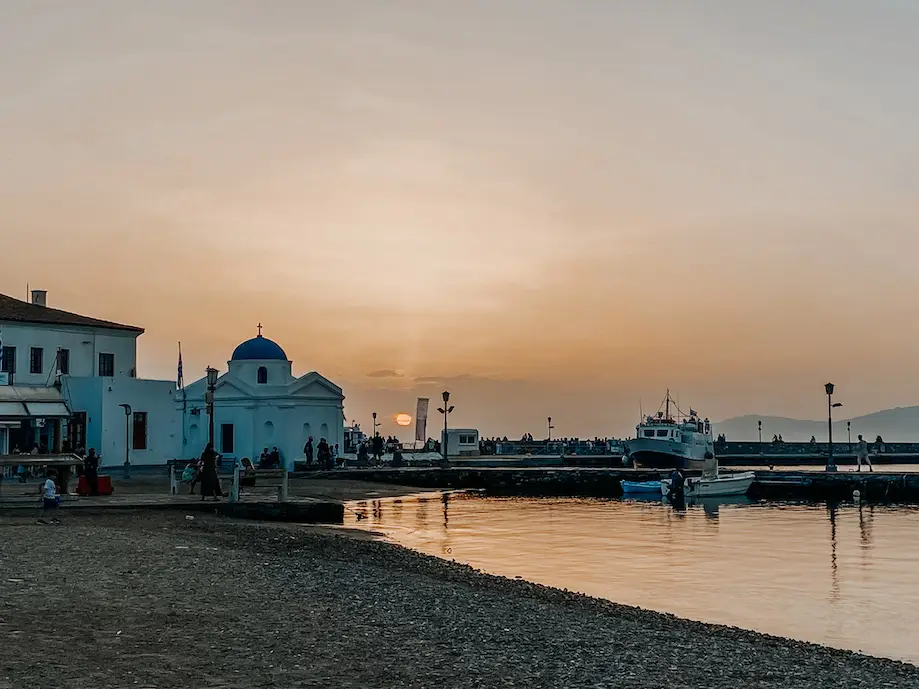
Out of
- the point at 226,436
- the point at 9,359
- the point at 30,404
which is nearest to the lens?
the point at 30,404

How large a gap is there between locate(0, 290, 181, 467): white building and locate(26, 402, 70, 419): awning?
42.4 feet

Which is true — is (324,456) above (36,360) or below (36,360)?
below

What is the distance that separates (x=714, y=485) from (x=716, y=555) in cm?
2992

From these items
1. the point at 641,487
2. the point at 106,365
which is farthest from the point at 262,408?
the point at 641,487

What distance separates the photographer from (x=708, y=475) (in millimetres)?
64812

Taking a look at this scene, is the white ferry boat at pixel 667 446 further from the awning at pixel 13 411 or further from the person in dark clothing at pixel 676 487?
the awning at pixel 13 411

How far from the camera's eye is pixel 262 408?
66.0 m

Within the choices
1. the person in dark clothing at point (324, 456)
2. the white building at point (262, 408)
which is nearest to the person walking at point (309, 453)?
the person in dark clothing at point (324, 456)

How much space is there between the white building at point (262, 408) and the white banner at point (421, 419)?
979 inches

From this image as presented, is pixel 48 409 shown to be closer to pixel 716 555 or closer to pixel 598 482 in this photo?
pixel 716 555

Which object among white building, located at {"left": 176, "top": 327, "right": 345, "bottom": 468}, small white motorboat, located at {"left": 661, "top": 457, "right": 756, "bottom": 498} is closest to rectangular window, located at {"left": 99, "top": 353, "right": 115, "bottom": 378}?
white building, located at {"left": 176, "top": 327, "right": 345, "bottom": 468}

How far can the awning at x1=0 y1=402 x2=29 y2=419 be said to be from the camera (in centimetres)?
3413

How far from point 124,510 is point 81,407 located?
27462mm

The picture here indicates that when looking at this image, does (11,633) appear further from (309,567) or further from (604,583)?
(604,583)
